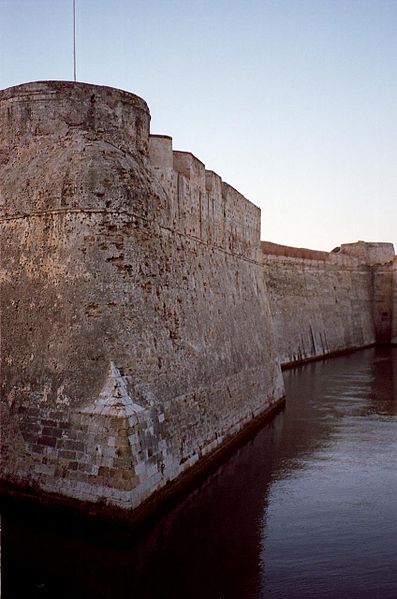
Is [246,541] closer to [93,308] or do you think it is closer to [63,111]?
[93,308]

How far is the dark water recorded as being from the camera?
6223mm

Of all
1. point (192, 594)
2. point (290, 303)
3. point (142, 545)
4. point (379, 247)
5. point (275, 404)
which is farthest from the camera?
point (379, 247)

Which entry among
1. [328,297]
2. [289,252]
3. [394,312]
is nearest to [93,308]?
[289,252]

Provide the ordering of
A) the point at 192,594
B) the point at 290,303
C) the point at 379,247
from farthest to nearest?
the point at 379,247, the point at 290,303, the point at 192,594

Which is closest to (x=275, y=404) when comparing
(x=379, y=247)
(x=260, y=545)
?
(x=260, y=545)

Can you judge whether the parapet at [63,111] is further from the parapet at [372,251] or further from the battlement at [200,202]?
the parapet at [372,251]

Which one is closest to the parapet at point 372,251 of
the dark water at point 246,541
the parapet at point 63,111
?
the dark water at point 246,541

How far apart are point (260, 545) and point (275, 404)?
27.0ft

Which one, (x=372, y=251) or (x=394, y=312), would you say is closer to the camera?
(x=394, y=312)

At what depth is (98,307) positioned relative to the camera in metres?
7.78

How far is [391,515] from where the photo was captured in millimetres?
8312

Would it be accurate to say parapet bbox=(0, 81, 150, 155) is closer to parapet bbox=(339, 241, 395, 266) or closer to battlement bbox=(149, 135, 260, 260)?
→ battlement bbox=(149, 135, 260, 260)

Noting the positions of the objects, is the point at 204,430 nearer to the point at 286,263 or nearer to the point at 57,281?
the point at 57,281

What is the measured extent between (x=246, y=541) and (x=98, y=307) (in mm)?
4040
